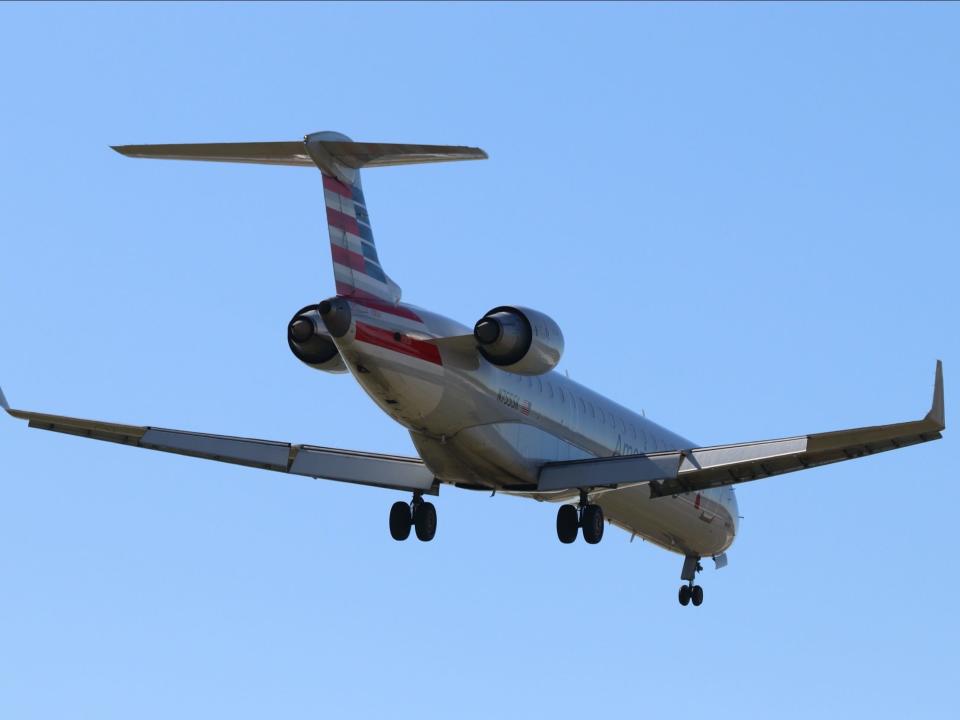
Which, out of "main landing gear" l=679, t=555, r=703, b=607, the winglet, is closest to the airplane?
the winglet

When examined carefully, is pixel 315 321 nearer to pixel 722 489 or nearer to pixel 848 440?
pixel 848 440

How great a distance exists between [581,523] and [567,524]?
0.24m

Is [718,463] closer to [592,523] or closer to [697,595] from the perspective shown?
[592,523]

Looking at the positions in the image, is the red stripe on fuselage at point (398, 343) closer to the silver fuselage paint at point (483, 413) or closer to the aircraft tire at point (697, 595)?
the silver fuselage paint at point (483, 413)

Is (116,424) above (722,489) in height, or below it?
below

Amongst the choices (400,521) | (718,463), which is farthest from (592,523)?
(400,521)

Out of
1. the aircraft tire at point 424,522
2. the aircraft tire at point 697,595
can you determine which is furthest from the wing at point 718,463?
the aircraft tire at point 697,595

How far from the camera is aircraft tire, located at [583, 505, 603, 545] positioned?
30672 mm

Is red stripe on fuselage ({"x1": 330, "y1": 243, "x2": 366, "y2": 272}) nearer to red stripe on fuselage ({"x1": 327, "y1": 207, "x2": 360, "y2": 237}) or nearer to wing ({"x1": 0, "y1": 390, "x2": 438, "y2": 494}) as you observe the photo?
red stripe on fuselage ({"x1": 327, "y1": 207, "x2": 360, "y2": 237})

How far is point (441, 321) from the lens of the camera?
28.7 m

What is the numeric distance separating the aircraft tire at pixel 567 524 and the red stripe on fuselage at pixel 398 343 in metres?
4.31

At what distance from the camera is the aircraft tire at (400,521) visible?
31.0 m

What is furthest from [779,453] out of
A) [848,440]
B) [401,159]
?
[401,159]

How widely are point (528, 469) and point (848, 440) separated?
5.54 meters
